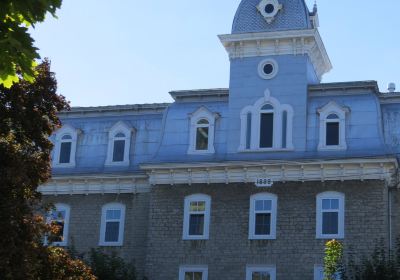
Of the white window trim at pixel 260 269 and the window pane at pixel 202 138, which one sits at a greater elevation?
the window pane at pixel 202 138

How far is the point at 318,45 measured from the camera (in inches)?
1409

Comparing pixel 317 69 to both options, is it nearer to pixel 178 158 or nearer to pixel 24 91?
pixel 178 158

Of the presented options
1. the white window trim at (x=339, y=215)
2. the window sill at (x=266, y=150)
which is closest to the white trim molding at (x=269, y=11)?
the window sill at (x=266, y=150)

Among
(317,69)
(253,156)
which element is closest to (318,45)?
(317,69)

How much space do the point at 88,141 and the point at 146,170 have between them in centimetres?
430

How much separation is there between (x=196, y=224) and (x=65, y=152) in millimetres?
7999

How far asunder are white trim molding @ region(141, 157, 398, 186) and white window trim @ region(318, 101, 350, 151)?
99 centimetres

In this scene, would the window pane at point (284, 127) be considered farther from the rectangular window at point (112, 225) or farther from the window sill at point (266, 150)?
the rectangular window at point (112, 225)

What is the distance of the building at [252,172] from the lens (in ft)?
106

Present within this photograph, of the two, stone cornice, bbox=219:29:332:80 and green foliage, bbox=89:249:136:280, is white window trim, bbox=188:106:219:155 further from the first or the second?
green foliage, bbox=89:249:136:280

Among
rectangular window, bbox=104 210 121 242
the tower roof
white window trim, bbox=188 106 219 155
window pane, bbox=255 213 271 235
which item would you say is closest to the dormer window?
rectangular window, bbox=104 210 121 242

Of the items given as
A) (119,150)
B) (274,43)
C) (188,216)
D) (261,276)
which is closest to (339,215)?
(261,276)

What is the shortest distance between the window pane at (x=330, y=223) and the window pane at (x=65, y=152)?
40.7ft

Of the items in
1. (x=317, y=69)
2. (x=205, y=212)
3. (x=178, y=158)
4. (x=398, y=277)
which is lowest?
(x=398, y=277)
